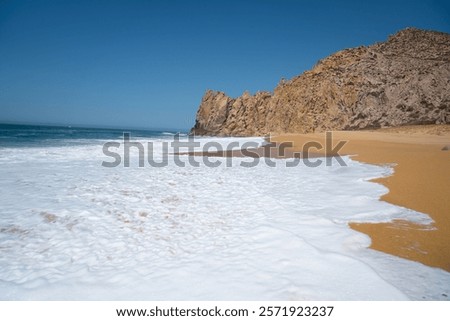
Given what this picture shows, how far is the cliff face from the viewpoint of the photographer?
34406 mm

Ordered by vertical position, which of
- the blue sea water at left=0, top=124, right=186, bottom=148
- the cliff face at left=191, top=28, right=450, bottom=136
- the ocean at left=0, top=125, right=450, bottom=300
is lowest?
the ocean at left=0, top=125, right=450, bottom=300

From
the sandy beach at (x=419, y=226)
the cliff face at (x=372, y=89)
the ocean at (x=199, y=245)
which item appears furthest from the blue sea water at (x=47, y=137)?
the cliff face at (x=372, y=89)

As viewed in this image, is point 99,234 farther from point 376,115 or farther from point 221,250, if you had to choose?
point 376,115

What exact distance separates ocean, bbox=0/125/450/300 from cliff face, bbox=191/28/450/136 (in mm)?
35440

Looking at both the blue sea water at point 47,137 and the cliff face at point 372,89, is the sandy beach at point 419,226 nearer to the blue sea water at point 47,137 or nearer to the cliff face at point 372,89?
the blue sea water at point 47,137

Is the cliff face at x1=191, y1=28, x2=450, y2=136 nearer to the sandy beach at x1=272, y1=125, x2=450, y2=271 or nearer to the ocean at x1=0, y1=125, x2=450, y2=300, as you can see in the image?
the sandy beach at x1=272, y1=125, x2=450, y2=271

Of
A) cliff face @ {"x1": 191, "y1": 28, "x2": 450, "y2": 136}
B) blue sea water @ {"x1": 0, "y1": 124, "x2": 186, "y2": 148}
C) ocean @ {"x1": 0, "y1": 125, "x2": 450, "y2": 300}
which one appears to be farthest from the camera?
cliff face @ {"x1": 191, "y1": 28, "x2": 450, "y2": 136}

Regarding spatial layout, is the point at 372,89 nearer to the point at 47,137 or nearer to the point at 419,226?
the point at 419,226

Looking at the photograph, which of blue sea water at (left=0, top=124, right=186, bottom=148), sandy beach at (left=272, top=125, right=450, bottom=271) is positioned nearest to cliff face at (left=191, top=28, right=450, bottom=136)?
blue sea water at (left=0, top=124, right=186, bottom=148)

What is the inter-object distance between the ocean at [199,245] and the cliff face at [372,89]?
3544cm

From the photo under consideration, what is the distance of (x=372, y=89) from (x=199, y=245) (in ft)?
137

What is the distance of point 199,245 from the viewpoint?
3740mm

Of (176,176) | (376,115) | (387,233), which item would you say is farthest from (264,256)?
(376,115)

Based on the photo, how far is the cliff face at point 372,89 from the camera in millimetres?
34406
